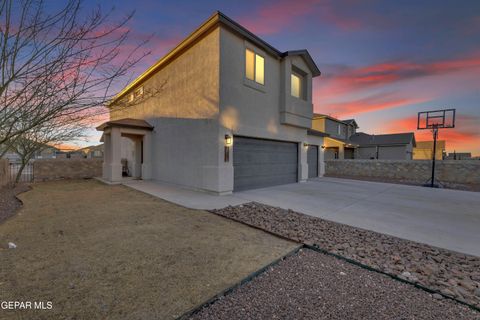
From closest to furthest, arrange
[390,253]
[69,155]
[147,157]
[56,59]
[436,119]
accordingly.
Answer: [56,59] < [390,253] < [147,157] < [436,119] < [69,155]

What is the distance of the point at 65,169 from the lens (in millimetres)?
13297

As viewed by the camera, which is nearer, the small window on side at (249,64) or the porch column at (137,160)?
the small window on side at (249,64)

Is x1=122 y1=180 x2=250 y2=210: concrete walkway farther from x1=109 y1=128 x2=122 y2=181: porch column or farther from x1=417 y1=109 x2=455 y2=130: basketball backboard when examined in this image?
x1=417 y1=109 x2=455 y2=130: basketball backboard

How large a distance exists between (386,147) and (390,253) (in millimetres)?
30282

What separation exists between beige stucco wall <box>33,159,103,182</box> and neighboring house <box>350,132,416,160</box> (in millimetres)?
31209

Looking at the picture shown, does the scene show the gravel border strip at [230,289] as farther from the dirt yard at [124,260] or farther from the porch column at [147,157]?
the porch column at [147,157]

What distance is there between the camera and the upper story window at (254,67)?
930 cm

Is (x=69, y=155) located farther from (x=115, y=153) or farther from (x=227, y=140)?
(x=227, y=140)

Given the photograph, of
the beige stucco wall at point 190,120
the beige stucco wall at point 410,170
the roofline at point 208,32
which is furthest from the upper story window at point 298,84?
the beige stucco wall at point 410,170

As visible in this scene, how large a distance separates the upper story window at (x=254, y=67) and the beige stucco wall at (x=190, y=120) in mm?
1768

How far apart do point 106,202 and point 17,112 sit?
15.0 ft

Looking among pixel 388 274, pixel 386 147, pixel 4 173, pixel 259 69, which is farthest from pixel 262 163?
pixel 386 147

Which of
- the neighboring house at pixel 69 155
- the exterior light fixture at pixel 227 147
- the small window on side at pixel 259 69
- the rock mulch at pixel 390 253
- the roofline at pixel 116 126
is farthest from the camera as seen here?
the neighboring house at pixel 69 155

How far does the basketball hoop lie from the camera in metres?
12.8
